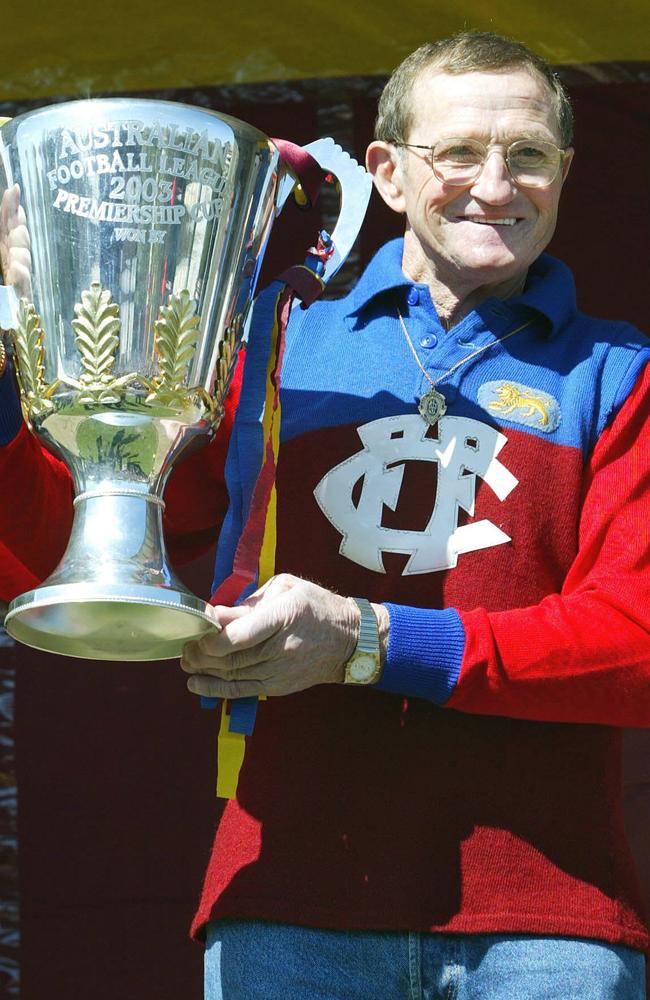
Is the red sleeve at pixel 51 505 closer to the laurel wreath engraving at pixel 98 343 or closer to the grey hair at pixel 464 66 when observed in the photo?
the laurel wreath engraving at pixel 98 343

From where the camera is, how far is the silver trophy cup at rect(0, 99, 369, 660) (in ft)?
6.30

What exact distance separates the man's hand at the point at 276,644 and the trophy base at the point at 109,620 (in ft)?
0.09

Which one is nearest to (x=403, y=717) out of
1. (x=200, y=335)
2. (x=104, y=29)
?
(x=200, y=335)

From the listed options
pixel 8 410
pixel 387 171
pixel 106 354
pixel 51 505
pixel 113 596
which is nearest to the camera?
pixel 113 596

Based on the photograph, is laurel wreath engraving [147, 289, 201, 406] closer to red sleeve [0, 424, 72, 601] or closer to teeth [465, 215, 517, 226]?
red sleeve [0, 424, 72, 601]

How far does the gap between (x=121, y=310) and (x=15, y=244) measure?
162 mm

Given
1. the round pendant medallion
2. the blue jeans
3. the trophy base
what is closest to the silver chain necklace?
the round pendant medallion

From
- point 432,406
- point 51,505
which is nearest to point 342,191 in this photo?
point 432,406

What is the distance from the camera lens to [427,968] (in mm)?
1970

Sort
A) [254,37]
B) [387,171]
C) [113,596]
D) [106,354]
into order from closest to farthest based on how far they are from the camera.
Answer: [113,596]
[106,354]
[387,171]
[254,37]

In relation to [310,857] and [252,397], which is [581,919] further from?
[252,397]

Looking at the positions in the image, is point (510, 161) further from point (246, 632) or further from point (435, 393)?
point (246, 632)

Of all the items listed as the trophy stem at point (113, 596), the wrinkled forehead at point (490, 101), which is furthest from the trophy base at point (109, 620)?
the wrinkled forehead at point (490, 101)

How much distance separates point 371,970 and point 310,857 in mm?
141
